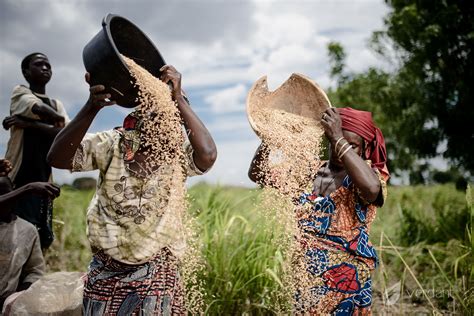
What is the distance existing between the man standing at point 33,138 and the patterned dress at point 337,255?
72.9 inches

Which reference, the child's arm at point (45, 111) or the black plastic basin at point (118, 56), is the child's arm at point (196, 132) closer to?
the black plastic basin at point (118, 56)

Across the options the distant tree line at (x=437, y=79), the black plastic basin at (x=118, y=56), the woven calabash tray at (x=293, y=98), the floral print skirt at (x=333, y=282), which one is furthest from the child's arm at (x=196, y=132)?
the distant tree line at (x=437, y=79)

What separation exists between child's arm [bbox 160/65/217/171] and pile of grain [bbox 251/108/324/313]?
466 mm

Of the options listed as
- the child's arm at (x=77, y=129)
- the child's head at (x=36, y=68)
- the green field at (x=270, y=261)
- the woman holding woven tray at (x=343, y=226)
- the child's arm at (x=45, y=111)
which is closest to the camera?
the child's arm at (x=77, y=129)

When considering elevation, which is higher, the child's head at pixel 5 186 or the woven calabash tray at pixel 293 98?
the woven calabash tray at pixel 293 98

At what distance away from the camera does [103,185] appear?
228 centimetres

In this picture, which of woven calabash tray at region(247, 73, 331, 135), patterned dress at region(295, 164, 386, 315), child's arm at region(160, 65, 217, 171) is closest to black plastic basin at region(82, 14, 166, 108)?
child's arm at region(160, 65, 217, 171)

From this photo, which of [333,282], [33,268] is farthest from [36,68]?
[333,282]

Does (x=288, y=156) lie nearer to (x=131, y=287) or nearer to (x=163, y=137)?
(x=163, y=137)

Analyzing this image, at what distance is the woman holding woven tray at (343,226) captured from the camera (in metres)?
2.50

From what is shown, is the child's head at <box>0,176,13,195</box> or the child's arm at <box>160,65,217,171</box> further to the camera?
the child's head at <box>0,176,13,195</box>

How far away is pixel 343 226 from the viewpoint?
8.38ft

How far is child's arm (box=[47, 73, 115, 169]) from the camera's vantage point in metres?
2.19

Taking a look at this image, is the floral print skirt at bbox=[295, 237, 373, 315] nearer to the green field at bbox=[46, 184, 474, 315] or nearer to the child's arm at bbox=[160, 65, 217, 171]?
the green field at bbox=[46, 184, 474, 315]
